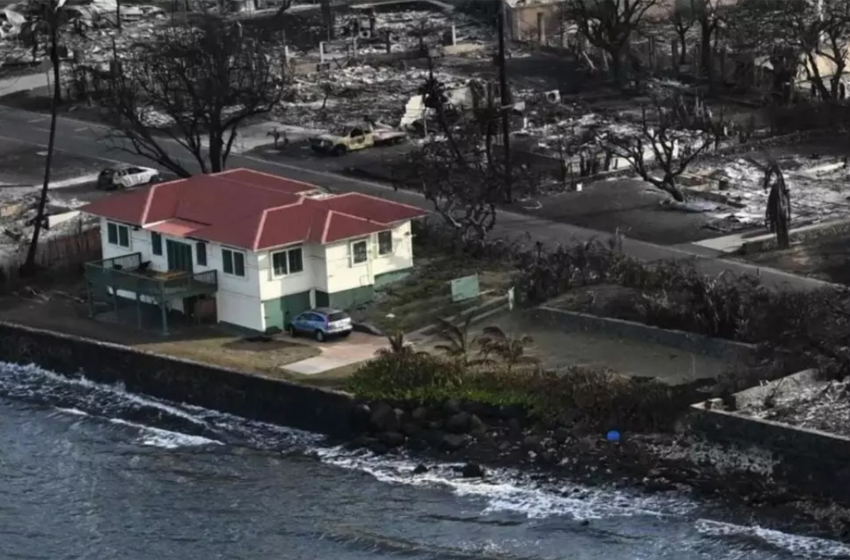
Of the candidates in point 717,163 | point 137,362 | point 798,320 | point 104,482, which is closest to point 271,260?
point 137,362

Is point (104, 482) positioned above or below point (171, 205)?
below

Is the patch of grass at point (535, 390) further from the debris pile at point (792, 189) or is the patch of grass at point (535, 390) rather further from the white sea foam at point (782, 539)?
the debris pile at point (792, 189)

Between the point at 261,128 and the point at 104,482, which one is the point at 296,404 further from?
the point at 261,128

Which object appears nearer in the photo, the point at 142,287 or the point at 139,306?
the point at 142,287

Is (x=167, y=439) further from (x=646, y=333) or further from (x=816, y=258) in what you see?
(x=816, y=258)

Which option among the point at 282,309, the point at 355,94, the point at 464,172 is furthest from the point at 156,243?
the point at 355,94

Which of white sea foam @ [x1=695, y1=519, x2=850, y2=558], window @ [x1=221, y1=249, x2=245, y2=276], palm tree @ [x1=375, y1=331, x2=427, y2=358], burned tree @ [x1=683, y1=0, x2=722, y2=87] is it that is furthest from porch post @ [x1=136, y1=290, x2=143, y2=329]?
burned tree @ [x1=683, y1=0, x2=722, y2=87]

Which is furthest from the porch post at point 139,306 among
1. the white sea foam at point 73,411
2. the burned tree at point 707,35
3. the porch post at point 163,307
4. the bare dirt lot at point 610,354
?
the burned tree at point 707,35

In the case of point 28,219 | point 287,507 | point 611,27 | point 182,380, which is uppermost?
point 611,27
